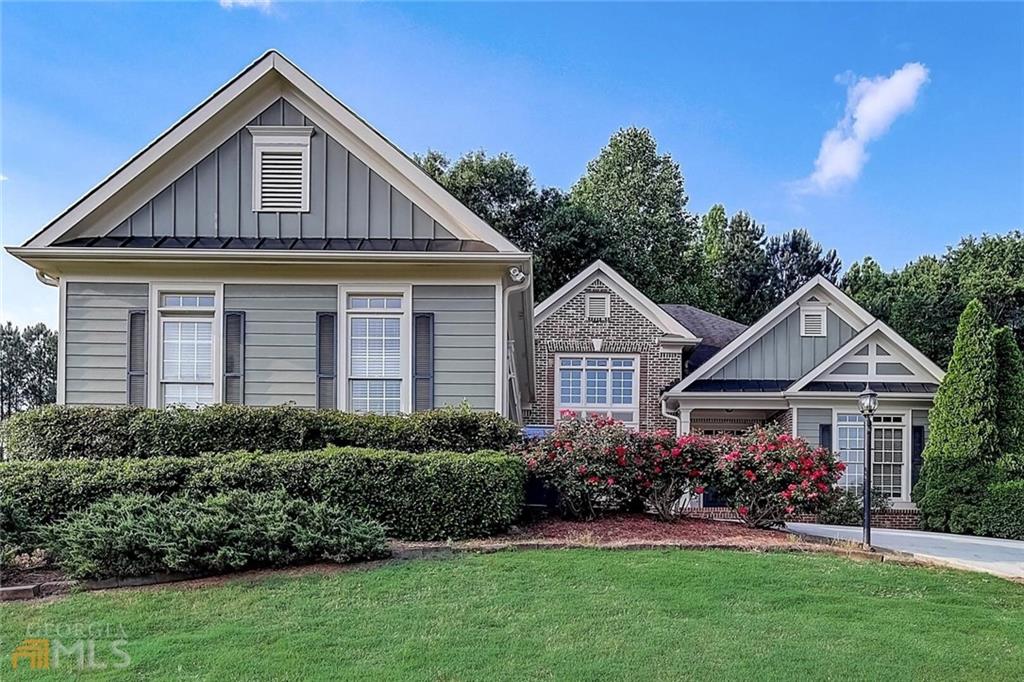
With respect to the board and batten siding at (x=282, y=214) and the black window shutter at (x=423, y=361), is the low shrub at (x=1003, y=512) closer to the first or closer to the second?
the black window shutter at (x=423, y=361)

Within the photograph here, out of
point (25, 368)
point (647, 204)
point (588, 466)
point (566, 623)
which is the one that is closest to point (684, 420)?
point (588, 466)

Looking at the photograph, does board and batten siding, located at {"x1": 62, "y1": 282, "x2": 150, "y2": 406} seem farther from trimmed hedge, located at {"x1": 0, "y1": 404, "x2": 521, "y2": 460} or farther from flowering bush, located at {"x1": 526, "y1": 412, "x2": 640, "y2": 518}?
flowering bush, located at {"x1": 526, "y1": 412, "x2": 640, "y2": 518}

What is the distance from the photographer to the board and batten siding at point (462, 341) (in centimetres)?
956

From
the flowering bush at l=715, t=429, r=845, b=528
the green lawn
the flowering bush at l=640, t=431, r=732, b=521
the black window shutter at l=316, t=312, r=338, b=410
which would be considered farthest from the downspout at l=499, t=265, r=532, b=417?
the green lawn

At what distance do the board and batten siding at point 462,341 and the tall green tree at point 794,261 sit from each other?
28.0 meters

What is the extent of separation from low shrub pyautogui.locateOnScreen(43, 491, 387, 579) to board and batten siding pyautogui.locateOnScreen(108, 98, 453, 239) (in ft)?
13.7

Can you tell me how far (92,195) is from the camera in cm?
952

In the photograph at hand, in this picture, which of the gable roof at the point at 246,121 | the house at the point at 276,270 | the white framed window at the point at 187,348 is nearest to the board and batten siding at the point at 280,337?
the house at the point at 276,270

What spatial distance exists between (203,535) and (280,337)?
381 centimetres

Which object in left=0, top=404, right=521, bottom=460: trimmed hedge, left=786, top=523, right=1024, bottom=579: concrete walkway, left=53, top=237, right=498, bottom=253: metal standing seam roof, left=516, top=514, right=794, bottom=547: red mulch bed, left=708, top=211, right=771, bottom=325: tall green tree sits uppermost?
left=708, top=211, right=771, bottom=325: tall green tree

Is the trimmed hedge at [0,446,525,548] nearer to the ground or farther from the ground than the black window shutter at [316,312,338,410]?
nearer to the ground

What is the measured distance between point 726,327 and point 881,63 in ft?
27.8

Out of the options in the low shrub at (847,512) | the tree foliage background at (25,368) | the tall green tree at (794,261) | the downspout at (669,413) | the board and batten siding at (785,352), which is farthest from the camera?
the tree foliage background at (25,368)

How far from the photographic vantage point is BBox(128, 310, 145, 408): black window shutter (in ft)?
30.8
